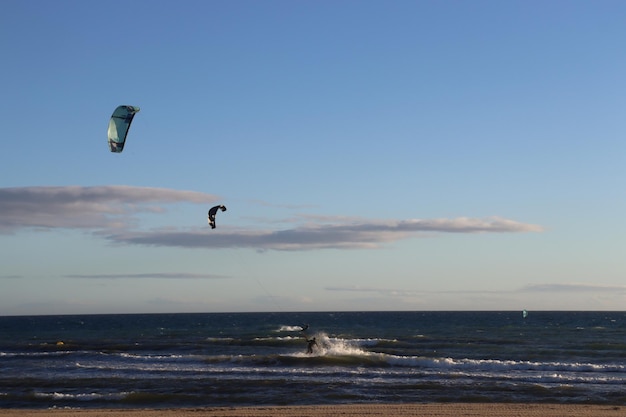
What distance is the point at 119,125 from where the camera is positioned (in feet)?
70.3

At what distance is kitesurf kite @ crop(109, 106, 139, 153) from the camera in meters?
21.1

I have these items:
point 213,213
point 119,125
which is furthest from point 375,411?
point 119,125

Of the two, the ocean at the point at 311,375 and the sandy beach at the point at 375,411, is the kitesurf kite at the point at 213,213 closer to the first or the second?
the ocean at the point at 311,375

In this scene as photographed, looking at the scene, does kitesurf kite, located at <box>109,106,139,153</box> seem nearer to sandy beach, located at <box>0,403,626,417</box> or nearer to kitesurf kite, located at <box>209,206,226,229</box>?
kitesurf kite, located at <box>209,206,226,229</box>

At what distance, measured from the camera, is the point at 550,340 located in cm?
4662

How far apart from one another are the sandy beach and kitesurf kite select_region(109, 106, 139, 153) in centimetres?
747

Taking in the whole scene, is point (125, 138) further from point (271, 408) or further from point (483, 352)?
point (483, 352)

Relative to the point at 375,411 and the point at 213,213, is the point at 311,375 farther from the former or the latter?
the point at 375,411

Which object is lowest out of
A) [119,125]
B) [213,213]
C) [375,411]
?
[375,411]

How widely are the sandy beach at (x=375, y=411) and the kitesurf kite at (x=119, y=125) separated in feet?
24.5

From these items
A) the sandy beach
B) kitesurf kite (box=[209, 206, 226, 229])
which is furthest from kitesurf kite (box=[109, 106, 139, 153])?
the sandy beach

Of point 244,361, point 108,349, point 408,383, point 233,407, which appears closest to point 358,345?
point 244,361

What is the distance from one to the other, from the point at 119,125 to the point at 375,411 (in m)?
11.0

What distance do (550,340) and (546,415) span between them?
29.9m
